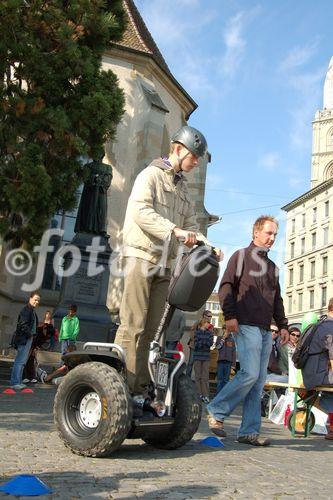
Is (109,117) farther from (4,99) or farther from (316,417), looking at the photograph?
(316,417)

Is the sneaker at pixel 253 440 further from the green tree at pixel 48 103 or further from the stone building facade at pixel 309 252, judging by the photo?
the stone building facade at pixel 309 252

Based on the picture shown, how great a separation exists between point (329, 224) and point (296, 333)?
50139 millimetres

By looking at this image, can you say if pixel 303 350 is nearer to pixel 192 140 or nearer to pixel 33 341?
pixel 192 140

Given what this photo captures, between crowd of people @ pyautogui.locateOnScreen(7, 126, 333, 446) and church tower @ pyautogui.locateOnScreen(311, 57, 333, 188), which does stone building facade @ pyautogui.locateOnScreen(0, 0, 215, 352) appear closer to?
crowd of people @ pyautogui.locateOnScreen(7, 126, 333, 446)

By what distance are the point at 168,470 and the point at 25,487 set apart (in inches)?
39.6

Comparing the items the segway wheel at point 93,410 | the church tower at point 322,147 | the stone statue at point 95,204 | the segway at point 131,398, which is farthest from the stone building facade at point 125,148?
the church tower at point 322,147

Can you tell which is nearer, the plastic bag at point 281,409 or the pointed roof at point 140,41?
the plastic bag at point 281,409

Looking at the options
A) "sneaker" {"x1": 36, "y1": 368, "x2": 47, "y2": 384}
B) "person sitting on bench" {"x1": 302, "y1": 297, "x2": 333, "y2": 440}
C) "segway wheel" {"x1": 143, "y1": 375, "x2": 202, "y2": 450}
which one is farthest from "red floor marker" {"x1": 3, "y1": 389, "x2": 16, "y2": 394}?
"segway wheel" {"x1": 143, "y1": 375, "x2": 202, "y2": 450}

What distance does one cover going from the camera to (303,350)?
6.49m

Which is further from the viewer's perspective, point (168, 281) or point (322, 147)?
point (322, 147)

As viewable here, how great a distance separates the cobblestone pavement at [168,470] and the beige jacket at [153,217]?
138cm

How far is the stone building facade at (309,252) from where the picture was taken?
187 ft

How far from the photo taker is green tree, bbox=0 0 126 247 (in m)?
10.5

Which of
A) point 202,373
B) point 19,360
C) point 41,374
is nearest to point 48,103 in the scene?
point 19,360
